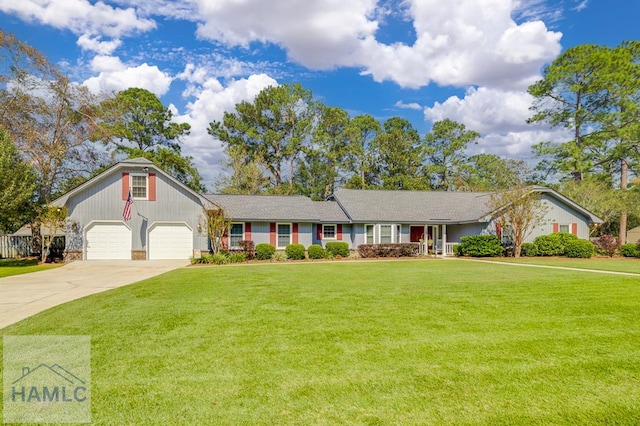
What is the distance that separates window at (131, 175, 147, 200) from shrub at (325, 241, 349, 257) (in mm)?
11129

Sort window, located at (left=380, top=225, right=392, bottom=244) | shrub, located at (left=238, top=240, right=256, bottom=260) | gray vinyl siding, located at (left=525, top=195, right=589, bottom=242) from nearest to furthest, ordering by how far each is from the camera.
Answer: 1. shrub, located at (left=238, top=240, right=256, bottom=260)
2. gray vinyl siding, located at (left=525, top=195, right=589, bottom=242)
3. window, located at (left=380, top=225, right=392, bottom=244)

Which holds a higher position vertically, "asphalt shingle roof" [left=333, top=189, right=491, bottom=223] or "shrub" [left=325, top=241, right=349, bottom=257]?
"asphalt shingle roof" [left=333, top=189, right=491, bottom=223]

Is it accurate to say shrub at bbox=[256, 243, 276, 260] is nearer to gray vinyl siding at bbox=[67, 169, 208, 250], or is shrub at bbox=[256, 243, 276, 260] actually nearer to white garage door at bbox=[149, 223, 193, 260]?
gray vinyl siding at bbox=[67, 169, 208, 250]

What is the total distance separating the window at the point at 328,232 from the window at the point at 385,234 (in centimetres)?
324

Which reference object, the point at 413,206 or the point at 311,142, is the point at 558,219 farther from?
the point at 311,142

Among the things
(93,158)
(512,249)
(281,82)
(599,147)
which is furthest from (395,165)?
(93,158)

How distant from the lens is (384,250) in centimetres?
2256

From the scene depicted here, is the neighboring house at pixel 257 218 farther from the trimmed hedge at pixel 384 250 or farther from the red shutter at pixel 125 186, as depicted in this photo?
the trimmed hedge at pixel 384 250

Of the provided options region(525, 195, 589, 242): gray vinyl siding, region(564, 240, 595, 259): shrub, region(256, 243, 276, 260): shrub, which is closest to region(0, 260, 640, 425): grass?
region(256, 243, 276, 260): shrub

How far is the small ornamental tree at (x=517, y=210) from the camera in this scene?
70.9 feet

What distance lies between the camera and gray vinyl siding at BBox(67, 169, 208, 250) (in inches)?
793

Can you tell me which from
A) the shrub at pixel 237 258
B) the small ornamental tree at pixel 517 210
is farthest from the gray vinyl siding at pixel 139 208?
the small ornamental tree at pixel 517 210

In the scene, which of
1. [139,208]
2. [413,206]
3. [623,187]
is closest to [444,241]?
[413,206]

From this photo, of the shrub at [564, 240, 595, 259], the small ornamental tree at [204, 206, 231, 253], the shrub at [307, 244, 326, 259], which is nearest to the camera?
the small ornamental tree at [204, 206, 231, 253]
